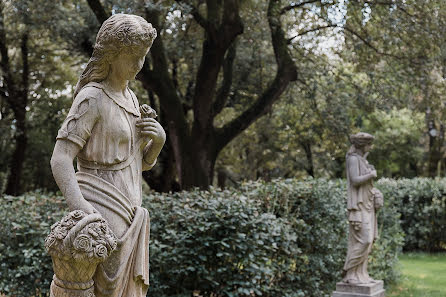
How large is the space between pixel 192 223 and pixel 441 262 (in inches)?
440

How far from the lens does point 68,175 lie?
296cm

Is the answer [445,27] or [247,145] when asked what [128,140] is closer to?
[445,27]

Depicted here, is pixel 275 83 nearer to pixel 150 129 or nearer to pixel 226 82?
pixel 226 82

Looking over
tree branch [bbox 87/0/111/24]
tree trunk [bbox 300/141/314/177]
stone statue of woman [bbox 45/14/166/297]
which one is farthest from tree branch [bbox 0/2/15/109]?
stone statue of woman [bbox 45/14/166/297]

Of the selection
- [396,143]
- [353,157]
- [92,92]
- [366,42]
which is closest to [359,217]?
[353,157]

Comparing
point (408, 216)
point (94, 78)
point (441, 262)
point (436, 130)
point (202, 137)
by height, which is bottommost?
point (441, 262)

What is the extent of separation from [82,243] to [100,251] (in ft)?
0.36

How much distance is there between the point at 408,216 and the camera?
58.9ft

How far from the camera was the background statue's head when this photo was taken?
8727 millimetres

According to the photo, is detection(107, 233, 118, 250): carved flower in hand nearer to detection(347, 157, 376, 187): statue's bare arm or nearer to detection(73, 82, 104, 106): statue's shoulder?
detection(73, 82, 104, 106): statue's shoulder

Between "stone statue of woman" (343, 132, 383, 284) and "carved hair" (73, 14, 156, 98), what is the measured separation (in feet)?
20.2

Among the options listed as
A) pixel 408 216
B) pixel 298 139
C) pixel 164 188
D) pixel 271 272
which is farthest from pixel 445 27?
pixel 298 139

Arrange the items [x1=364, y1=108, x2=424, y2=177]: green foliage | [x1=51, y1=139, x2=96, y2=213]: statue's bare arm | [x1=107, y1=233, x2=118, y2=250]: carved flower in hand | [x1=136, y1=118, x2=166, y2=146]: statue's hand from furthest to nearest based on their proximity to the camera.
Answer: [x1=364, y1=108, x2=424, y2=177]: green foliage
[x1=136, y1=118, x2=166, y2=146]: statue's hand
[x1=51, y1=139, x2=96, y2=213]: statue's bare arm
[x1=107, y1=233, x2=118, y2=250]: carved flower in hand

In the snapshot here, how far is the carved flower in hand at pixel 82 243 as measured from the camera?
2695 millimetres
